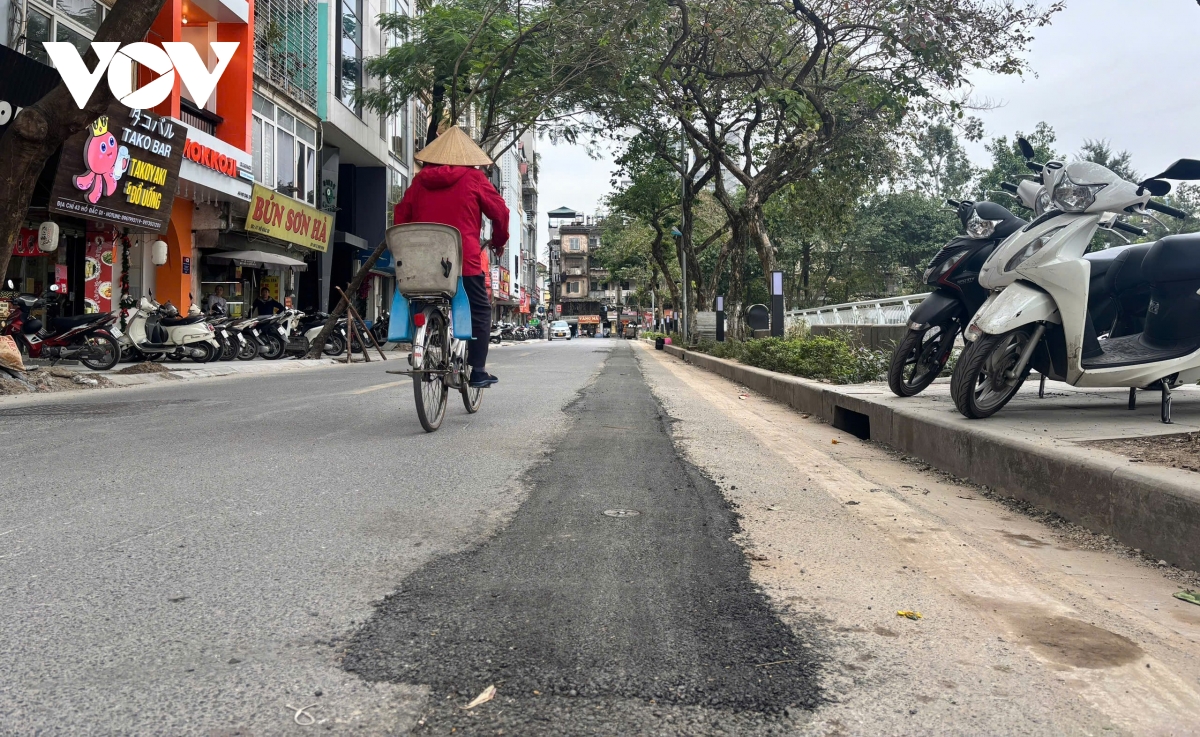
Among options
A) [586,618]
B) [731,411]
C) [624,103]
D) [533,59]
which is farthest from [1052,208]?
[624,103]

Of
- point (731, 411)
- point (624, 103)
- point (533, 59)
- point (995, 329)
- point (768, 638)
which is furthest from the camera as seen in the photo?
point (624, 103)

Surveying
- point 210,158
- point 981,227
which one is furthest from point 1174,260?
point 210,158

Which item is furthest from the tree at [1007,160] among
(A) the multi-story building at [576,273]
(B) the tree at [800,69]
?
(A) the multi-story building at [576,273]

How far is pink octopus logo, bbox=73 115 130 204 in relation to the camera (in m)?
14.0

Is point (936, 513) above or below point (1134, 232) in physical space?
below

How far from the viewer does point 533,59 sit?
707 inches

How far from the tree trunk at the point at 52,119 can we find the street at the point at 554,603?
198 inches

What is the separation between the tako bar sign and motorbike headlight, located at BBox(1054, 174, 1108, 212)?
17.4 metres

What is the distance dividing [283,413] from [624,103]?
51.7 ft

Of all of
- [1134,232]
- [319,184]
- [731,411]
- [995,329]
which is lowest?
[731,411]

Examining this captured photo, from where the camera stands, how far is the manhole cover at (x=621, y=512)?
12.1ft

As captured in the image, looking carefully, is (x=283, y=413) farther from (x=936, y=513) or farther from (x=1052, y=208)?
(x=1052, y=208)

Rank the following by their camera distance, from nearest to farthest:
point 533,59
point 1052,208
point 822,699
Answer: point 822,699
point 1052,208
point 533,59

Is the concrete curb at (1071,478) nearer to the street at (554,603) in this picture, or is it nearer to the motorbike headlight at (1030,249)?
the street at (554,603)
